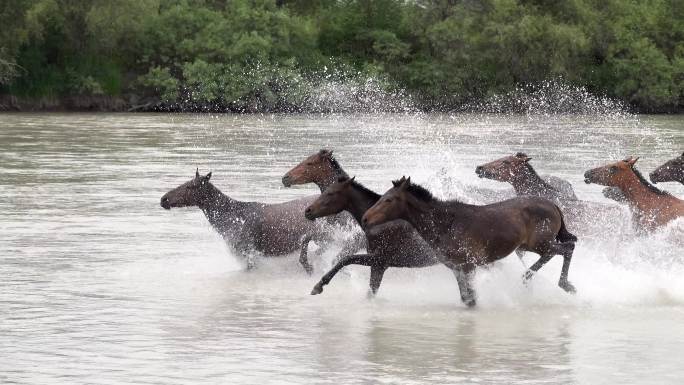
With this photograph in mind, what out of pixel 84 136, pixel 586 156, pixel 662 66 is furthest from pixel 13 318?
pixel 662 66

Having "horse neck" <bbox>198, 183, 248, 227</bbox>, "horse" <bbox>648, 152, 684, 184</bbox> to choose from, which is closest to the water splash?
"horse" <bbox>648, 152, 684, 184</bbox>

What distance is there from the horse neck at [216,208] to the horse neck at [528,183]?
2972mm

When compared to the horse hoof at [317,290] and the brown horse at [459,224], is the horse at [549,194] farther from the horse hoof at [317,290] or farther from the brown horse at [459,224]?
the horse hoof at [317,290]

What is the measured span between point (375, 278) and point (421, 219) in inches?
40.3

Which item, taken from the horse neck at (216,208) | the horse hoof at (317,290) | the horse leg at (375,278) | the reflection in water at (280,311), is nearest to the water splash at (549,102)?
the reflection in water at (280,311)

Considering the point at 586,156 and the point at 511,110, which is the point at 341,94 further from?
the point at 586,156

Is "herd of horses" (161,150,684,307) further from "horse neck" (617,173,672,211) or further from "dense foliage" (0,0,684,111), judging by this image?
"dense foliage" (0,0,684,111)

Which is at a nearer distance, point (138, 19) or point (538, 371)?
point (538, 371)

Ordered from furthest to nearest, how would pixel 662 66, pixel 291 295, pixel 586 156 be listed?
1. pixel 662 66
2. pixel 586 156
3. pixel 291 295

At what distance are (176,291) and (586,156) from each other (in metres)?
19.5

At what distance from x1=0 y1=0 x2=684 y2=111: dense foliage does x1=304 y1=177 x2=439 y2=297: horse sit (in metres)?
50.2

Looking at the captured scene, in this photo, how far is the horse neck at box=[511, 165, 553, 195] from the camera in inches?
565

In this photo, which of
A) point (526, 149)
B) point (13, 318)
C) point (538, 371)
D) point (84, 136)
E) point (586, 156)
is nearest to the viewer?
point (538, 371)

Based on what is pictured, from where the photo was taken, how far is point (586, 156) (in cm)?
3095
